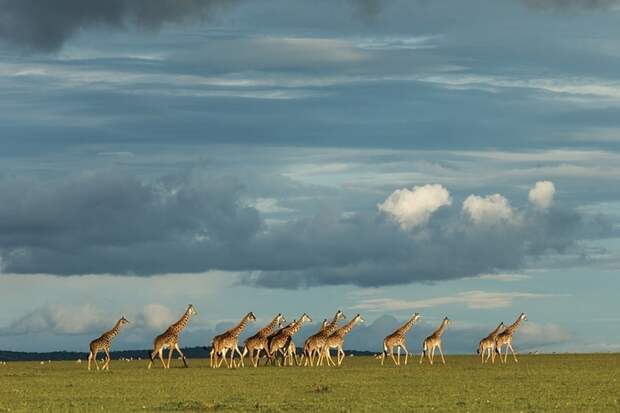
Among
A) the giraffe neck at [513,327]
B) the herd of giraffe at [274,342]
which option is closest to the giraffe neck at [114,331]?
the herd of giraffe at [274,342]

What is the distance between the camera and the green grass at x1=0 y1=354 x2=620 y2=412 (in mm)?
36531

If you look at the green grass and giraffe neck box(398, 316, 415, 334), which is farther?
giraffe neck box(398, 316, 415, 334)

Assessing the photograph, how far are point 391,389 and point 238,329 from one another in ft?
71.1

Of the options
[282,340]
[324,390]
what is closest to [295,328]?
[282,340]

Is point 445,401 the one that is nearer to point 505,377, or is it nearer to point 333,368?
point 505,377

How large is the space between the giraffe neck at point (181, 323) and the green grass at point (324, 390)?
4740 mm

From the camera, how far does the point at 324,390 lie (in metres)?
42.6

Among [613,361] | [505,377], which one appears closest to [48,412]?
[505,377]

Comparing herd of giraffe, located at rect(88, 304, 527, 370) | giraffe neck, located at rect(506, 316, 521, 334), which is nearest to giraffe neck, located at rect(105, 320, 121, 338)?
herd of giraffe, located at rect(88, 304, 527, 370)

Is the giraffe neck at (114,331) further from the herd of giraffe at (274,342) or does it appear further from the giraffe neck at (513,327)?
the giraffe neck at (513,327)

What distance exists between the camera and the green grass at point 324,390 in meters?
36.5

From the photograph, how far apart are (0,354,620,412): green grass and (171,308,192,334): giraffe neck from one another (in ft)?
15.6

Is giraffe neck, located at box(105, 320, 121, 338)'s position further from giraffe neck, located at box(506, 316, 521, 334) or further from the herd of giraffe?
giraffe neck, located at box(506, 316, 521, 334)

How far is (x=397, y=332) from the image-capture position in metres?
65.2
